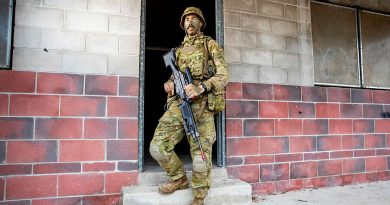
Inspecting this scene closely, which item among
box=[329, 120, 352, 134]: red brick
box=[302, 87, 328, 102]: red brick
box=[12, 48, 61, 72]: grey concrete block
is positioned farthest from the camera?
box=[329, 120, 352, 134]: red brick

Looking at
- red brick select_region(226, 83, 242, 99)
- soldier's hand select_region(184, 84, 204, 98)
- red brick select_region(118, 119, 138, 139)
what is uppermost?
red brick select_region(226, 83, 242, 99)

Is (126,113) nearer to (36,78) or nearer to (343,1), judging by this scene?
(36,78)

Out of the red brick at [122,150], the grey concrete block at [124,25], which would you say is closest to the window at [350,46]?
the grey concrete block at [124,25]

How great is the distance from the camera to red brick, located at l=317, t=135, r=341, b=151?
374 cm

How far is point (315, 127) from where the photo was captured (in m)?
3.73

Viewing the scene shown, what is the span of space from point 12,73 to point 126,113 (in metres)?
1.05

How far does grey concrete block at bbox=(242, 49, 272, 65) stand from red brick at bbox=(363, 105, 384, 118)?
5.22 feet

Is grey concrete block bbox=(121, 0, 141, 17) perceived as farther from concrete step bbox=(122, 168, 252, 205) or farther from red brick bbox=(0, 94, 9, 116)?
concrete step bbox=(122, 168, 252, 205)

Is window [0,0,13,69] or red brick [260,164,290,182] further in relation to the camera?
red brick [260,164,290,182]

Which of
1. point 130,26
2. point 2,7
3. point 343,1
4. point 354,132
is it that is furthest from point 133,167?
point 343,1

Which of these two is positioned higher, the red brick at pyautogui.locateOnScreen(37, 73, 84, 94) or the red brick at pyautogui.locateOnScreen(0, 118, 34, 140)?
the red brick at pyautogui.locateOnScreen(37, 73, 84, 94)

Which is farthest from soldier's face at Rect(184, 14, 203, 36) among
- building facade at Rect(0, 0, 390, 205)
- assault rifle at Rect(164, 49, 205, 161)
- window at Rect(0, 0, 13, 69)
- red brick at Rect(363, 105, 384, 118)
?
red brick at Rect(363, 105, 384, 118)

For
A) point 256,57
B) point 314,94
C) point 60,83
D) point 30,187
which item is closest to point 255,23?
point 256,57

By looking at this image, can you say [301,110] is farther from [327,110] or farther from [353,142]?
[353,142]
